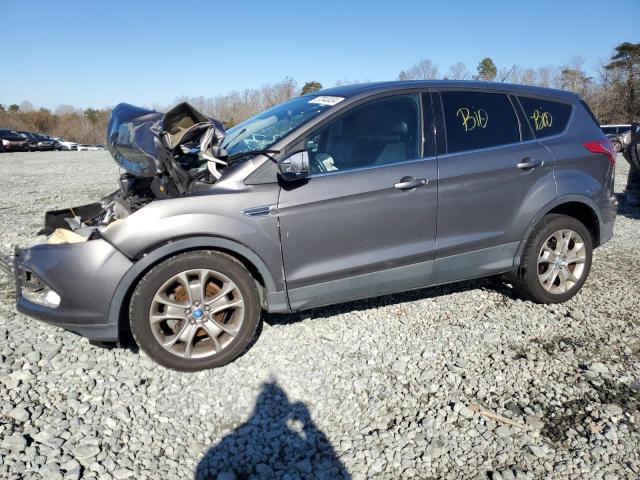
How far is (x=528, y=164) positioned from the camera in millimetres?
3908

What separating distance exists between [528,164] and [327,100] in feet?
5.63

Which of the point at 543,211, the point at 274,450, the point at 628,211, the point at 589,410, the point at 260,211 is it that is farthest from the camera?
the point at 628,211

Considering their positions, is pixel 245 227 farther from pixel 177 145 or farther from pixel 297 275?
pixel 177 145

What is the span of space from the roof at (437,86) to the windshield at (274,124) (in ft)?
0.50

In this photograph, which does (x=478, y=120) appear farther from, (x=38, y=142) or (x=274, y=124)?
(x=38, y=142)

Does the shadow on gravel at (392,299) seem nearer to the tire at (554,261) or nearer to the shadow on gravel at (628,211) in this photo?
the tire at (554,261)

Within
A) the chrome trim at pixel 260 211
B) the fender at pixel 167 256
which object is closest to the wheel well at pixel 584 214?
the chrome trim at pixel 260 211

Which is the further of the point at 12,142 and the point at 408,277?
the point at 12,142

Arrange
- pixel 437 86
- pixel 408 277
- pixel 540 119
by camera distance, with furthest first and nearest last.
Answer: pixel 540 119, pixel 437 86, pixel 408 277

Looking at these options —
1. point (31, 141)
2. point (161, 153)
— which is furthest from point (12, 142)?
point (161, 153)

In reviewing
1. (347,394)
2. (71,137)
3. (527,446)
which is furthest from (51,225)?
(71,137)

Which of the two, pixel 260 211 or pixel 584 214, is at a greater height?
pixel 260 211

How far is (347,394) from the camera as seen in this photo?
3.02 m

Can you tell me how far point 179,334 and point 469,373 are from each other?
1.96 meters
